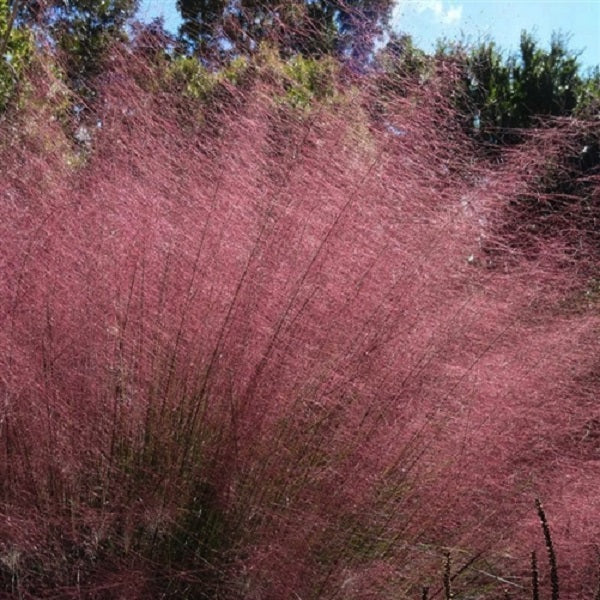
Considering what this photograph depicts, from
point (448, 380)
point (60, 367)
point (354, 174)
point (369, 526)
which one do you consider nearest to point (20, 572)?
point (60, 367)

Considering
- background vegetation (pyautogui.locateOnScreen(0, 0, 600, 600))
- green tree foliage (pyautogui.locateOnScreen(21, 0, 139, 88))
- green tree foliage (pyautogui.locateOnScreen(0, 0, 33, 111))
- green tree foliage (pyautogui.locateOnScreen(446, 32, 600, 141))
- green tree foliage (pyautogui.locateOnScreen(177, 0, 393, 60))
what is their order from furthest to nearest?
green tree foliage (pyautogui.locateOnScreen(446, 32, 600, 141)) → green tree foliage (pyautogui.locateOnScreen(0, 0, 33, 111)) → green tree foliage (pyautogui.locateOnScreen(21, 0, 139, 88)) → green tree foliage (pyautogui.locateOnScreen(177, 0, 393, 60)) → background vegetation (pyautogui.locateOnScreen(0, 0, 600, 600))

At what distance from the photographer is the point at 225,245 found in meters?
2.64

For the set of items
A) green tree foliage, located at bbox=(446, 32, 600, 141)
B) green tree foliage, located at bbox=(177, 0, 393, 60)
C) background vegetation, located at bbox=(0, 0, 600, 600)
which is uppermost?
green tree foliage, located at bbox=(446, 32, 600, 141)

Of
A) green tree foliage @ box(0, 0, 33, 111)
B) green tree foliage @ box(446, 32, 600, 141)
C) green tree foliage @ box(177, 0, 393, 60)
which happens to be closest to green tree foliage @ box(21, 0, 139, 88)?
green tree foliage @ box(0, 0, 33, 111)

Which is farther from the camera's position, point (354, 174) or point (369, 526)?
point (354, 174)

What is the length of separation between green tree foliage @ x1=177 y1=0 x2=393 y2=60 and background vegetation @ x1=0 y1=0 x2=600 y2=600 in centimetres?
56

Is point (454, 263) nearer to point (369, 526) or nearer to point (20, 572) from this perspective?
point (369, 526)

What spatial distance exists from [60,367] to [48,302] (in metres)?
0.20

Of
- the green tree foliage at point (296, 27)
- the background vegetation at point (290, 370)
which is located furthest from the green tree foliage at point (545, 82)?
the background vegetation at point (290, 370)

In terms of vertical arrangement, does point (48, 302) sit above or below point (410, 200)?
below

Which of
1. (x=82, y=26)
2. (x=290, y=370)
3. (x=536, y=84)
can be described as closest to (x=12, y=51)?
(x=82, y=26)

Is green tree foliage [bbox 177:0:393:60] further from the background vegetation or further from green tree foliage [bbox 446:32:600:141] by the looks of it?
green tree foliage [bbox 446:32:600:141]

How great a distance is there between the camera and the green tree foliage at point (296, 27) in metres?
3.61

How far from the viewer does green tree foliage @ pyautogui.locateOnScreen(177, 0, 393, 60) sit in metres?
3.61
